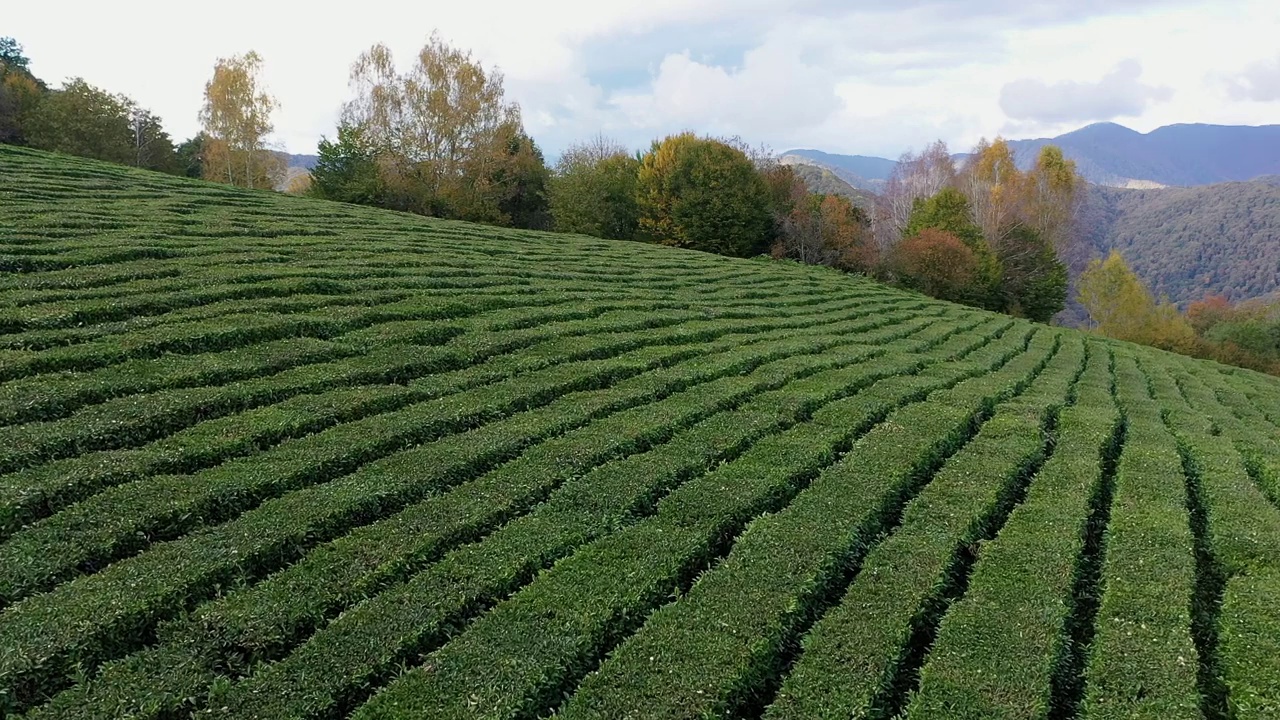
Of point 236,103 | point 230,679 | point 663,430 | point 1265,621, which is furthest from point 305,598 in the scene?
point 236,103

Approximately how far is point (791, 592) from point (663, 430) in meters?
5.39

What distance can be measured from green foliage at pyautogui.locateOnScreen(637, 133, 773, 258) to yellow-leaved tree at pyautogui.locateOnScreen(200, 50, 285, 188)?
111ft

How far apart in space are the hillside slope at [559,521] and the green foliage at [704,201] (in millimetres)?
34866

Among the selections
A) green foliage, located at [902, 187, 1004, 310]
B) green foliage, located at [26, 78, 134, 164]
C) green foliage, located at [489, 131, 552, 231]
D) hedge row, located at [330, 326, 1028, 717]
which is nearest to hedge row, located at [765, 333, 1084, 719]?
hedge row, located at [330, 326, 1028, 717]

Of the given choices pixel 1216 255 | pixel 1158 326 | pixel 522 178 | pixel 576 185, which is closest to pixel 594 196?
pixel 576 185

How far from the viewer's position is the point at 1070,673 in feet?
24.5

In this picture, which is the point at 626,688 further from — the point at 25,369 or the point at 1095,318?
the point at 1095,318

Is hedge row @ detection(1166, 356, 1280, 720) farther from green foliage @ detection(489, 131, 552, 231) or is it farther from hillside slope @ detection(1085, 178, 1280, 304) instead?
hillside slope @ detection(1085, 178, 1280, 304)

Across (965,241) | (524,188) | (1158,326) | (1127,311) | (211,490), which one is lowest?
(211,490)

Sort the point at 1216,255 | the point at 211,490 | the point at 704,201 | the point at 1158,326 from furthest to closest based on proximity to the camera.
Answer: the point at 1216,255 → the point at 1158,326 → the point at 704,201 → the point at 211,490

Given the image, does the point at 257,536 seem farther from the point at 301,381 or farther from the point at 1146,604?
the point at 1146,604

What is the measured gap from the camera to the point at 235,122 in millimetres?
56562

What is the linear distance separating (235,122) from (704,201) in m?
41.0

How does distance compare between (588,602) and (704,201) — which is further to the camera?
(704,201)
